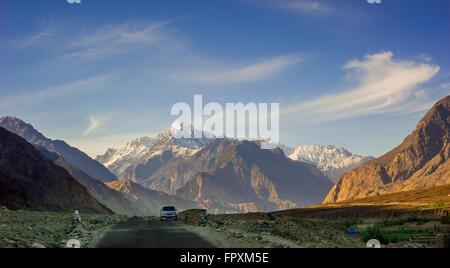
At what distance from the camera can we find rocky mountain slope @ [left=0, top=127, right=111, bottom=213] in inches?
4712

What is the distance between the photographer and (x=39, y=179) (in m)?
130

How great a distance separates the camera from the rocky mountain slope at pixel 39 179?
4712 inches
